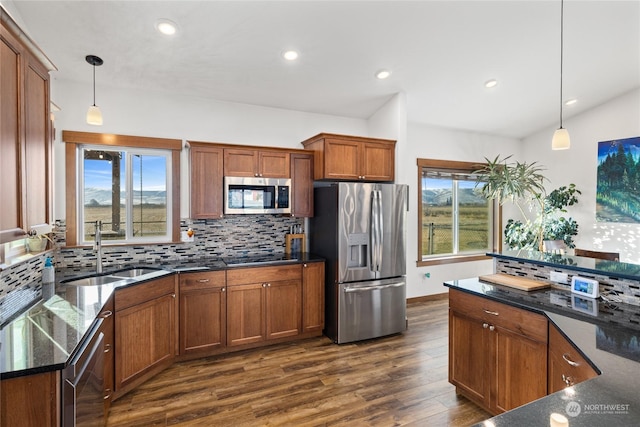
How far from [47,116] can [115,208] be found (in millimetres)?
1814

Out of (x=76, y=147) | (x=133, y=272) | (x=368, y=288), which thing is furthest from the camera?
(x=368, y=288)

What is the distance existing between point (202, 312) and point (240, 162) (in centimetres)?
167

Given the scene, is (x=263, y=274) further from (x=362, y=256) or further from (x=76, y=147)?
(x=76, y=147)

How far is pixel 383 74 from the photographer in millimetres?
3521

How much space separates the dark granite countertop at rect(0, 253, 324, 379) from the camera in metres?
1.25

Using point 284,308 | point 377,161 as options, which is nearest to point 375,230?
point 377,161

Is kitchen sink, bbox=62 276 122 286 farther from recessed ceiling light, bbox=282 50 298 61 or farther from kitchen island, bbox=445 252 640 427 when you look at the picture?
kitchen island, bbox=445 252 640 427

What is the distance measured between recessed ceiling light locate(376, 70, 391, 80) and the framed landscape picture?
3888mm

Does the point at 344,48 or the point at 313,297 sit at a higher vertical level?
the point at 344,48

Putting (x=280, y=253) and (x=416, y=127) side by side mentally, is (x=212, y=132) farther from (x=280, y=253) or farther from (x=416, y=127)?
(x=416, y=127)

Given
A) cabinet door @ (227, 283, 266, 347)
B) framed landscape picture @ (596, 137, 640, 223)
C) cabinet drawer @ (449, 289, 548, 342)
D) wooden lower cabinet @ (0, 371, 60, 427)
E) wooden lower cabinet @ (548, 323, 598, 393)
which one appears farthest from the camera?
framed landscape picture @ (596, 137, 640, 223)

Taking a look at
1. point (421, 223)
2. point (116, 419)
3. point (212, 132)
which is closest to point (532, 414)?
point (116, 419)

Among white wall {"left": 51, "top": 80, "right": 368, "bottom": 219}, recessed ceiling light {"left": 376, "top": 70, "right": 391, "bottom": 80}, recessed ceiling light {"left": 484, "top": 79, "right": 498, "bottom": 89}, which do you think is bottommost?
white wall {"left": 51, "top": 80, "right": 368, "bottom": 219}

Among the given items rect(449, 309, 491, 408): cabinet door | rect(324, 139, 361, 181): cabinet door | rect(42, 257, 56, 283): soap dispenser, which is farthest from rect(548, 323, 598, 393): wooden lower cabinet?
rect(42, 257, 56, 283): soap dispenser
